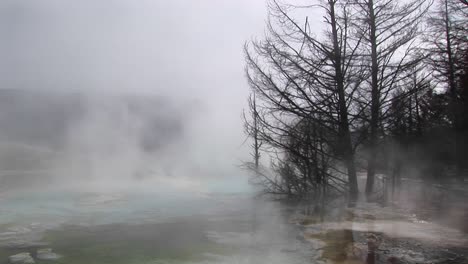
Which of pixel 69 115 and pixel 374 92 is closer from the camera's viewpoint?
pixel 374 92

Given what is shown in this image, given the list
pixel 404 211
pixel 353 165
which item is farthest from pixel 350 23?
pixel 404 211

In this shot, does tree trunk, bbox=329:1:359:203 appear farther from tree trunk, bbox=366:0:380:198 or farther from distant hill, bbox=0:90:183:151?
distant hill, bbox=0:90:183:151

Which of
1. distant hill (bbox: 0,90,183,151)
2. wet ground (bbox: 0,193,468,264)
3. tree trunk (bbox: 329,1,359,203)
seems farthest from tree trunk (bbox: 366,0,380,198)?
distant hill (bbox: 0,90,183,151)

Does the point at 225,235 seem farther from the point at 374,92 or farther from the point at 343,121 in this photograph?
the point at 374,92

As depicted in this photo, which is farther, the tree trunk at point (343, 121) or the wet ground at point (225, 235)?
the tree trunk at point (343, 121)

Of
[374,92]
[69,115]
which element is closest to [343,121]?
[374,92]

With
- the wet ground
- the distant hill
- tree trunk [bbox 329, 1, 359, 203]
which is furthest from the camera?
the distant hill

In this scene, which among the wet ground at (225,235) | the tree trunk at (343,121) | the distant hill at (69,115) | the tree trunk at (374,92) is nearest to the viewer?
the wet ground at (225,235)

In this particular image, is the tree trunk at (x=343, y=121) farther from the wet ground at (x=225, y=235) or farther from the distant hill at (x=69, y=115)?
the distant hill at (x=69, y=115)

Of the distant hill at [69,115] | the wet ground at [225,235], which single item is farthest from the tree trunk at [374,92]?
the distant hill at [69,115]

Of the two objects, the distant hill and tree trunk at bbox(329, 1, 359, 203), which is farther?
the distant hill

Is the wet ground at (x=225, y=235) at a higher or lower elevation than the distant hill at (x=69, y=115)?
lower

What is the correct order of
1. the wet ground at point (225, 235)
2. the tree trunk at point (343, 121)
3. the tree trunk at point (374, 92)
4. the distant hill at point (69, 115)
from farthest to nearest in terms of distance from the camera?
the distant hill at point (69, 115) < the tree trunk at point (374, 92) < the tree trunk at point (343, 121) < the wet ground at point (225, 235)

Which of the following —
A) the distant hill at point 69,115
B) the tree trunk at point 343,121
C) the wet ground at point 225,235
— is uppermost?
the distant hill at point 69,115
